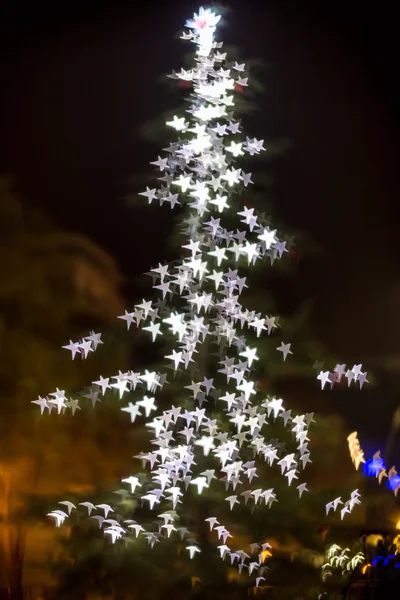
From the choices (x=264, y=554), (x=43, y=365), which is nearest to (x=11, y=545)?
(x=43, y=365)

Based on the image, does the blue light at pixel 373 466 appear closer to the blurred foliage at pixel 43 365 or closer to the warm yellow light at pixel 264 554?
the warm yellow light at pixel 264 554

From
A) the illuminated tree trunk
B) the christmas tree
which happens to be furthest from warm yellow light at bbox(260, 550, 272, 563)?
the illuminated tree trunk

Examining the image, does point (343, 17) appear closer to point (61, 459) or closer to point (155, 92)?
point (155, 92)

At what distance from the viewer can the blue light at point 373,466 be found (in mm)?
2955

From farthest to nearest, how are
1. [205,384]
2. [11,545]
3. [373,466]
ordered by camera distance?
[373,466]
[11,545]
[205,384]

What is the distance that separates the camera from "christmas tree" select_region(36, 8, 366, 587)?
231 cm

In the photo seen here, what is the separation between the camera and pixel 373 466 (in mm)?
2967

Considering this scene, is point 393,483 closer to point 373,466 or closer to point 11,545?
point 373,466

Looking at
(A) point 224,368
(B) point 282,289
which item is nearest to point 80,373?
Result: (A) point 224,368

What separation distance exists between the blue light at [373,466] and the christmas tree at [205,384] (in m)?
0.51

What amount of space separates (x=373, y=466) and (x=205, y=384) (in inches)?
47.8

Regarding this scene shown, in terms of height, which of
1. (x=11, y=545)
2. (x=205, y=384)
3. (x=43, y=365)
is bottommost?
(x=11, y=545)

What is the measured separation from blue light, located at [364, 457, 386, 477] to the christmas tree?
508mm

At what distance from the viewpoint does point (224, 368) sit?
2449 mm
